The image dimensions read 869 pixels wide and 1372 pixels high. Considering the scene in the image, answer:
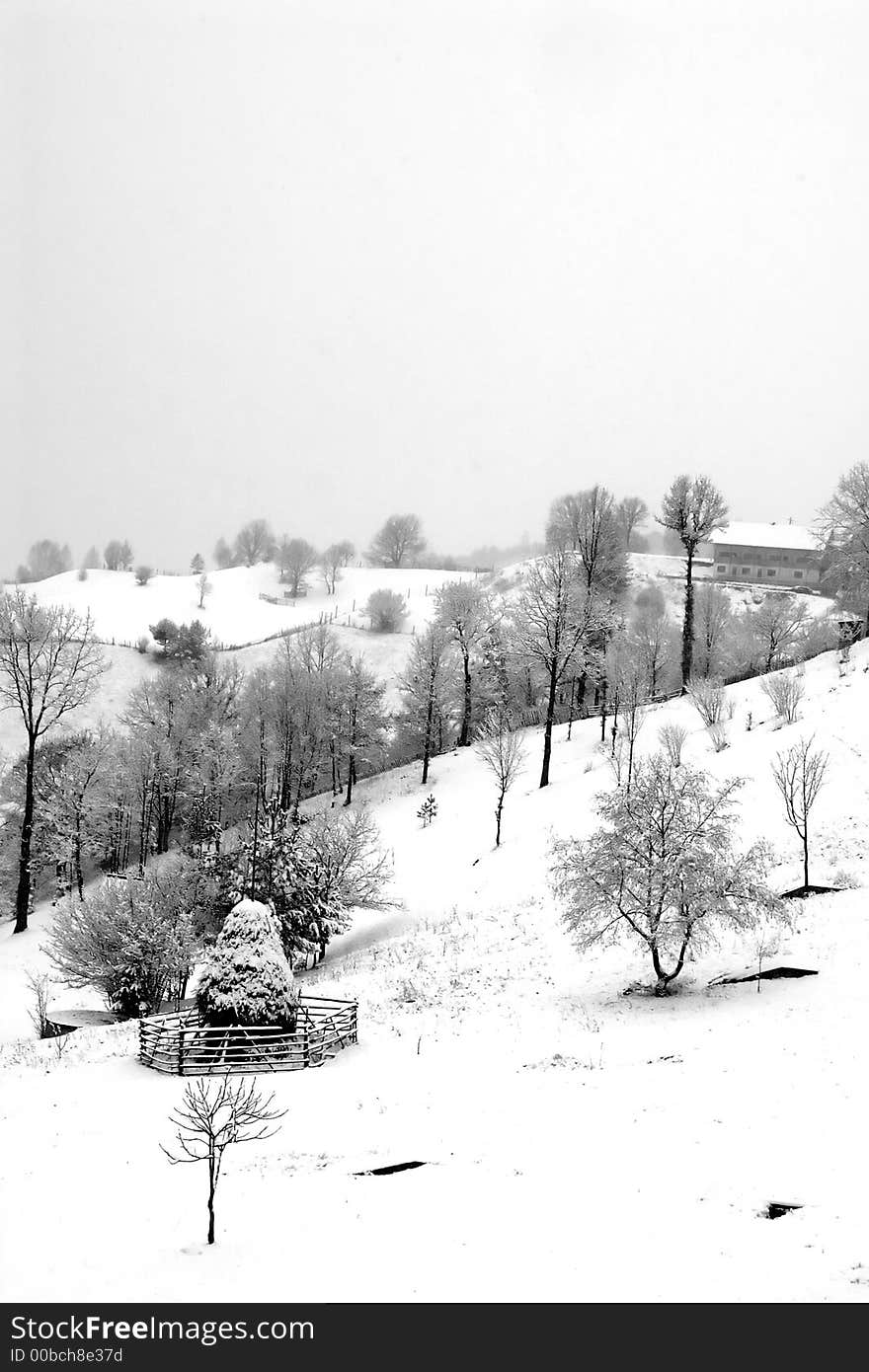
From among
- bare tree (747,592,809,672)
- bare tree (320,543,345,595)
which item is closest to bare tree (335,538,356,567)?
bare tree (320,543,345,595)

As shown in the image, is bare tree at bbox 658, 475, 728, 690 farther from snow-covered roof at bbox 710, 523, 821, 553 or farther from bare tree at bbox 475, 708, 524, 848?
snow-covered roof at bbox 710, 523, 821, 553

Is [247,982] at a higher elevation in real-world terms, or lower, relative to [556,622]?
lower

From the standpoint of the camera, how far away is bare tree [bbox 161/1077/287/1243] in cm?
984

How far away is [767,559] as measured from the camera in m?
98.2

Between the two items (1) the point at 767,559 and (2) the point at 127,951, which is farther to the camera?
(1) the point at 767,559

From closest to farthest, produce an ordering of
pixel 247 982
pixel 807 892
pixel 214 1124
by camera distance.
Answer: pixel 214 1124
pixel 247 982
pixel 807 892

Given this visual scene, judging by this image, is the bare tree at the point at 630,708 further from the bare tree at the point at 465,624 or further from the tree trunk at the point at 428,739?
the tree trunk at the point at 428,739

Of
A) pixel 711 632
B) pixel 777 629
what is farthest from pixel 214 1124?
pixel 711 632

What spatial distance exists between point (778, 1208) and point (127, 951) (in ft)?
66.1

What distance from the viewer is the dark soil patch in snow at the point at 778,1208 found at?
31.4 ft

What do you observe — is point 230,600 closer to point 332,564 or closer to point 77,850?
point 332,564

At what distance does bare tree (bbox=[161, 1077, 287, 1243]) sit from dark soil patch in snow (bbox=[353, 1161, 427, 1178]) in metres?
1.45

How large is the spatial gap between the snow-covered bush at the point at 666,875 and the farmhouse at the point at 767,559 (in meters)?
83.5

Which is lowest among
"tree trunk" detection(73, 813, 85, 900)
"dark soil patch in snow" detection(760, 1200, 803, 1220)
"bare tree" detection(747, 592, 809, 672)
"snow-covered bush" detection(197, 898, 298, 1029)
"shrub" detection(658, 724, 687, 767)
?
"tree trunk" detection(73, 813, 85, 900)
